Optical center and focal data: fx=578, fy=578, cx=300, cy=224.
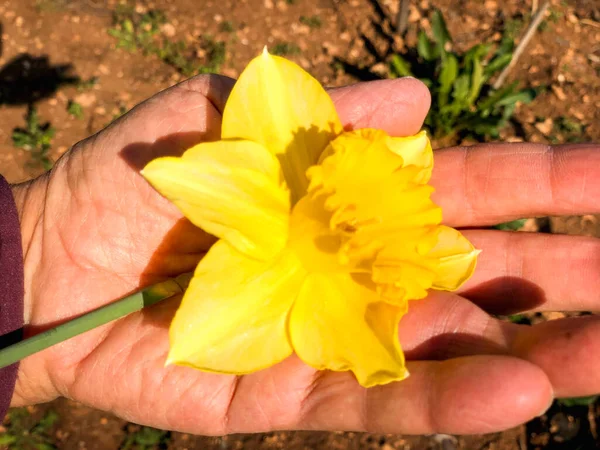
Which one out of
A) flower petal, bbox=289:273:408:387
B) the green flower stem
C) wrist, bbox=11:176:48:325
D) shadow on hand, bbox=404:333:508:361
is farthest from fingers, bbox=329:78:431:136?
wrist, bbox=11:176:48:325

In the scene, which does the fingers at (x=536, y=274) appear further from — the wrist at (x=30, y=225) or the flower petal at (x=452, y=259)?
the wrist at (x=30, y=225)

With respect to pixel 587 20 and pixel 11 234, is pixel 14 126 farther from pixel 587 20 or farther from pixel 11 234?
pixel 587 20

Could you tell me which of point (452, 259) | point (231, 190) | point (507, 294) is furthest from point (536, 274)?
point (231, 190)

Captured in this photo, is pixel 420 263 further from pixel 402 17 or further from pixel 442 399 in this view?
pixel 402 17

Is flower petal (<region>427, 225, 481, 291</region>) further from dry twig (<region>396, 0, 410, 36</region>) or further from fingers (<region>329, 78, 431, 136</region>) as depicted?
dry twig (<region>396, 0, 410, 36</region>)

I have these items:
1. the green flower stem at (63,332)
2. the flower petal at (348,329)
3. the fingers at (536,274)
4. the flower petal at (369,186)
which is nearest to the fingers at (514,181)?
the fingers at (536,274)

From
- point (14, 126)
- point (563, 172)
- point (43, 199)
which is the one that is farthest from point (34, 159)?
point (563, 172)
